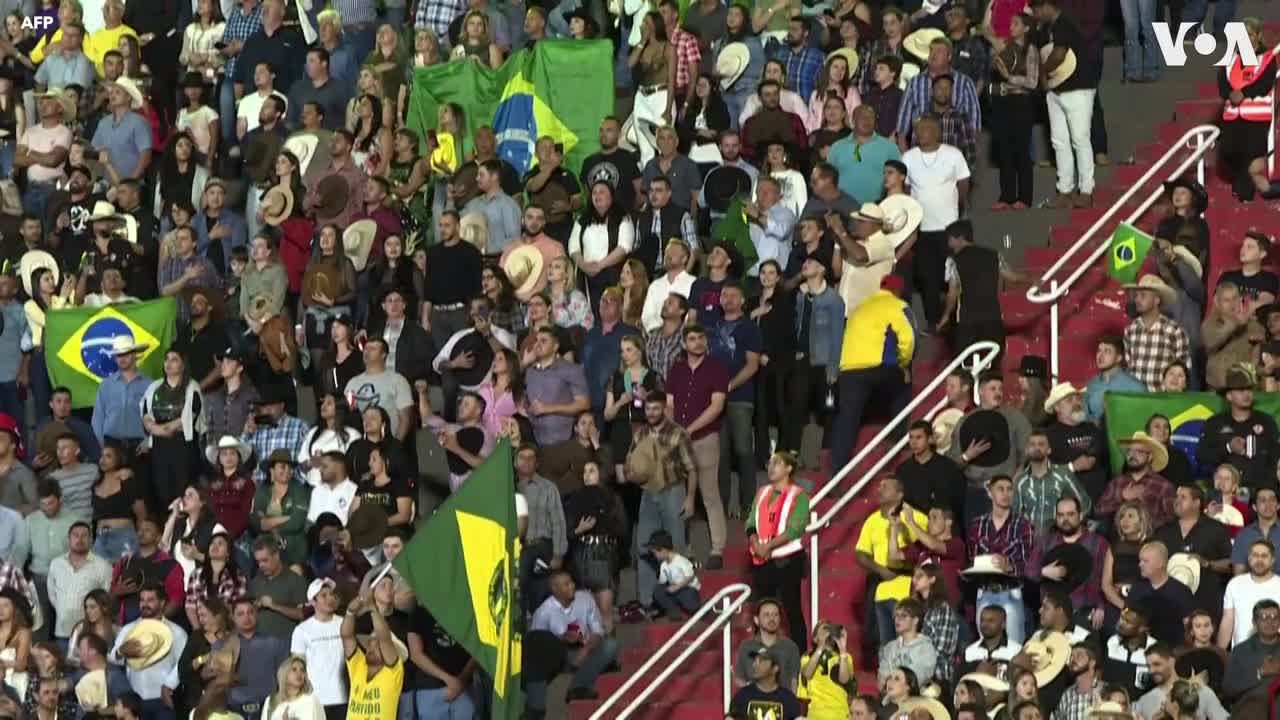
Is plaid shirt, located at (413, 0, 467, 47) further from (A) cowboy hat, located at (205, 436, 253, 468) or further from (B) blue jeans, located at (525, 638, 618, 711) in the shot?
(B) blue jeans, located at (525, 638, 618, 711)

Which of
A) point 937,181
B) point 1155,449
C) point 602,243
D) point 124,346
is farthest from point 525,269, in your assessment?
point 1155,449

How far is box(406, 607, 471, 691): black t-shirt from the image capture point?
27.6 metres

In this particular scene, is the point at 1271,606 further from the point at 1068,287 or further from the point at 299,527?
the point at 299,527

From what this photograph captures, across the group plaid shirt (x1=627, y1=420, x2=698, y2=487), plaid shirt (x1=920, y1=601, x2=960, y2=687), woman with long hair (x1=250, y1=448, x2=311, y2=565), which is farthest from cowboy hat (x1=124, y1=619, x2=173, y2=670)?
plaid shirt (x1=920, y1=601, x2=960, y2=687)

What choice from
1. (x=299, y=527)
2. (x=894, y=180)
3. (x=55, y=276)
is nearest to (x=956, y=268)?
(x=894, y=180)

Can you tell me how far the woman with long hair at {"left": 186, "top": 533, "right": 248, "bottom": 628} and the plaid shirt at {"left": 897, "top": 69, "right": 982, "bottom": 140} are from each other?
5893mm

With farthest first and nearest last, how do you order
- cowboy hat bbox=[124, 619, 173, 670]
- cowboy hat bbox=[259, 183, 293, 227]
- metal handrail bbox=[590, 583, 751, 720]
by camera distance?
cowboy hat bbox=[259, 183, 293, 227]
cowboy hat bbox=[124, 619, 173, 670]
metal handrail bbox=[590, 583, 751, 720]

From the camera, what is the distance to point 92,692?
28781mm

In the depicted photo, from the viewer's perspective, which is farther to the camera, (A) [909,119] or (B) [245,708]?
(A) [909,119]

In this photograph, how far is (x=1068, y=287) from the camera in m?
29.6

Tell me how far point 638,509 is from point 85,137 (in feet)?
25.0

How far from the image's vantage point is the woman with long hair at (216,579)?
28984mm

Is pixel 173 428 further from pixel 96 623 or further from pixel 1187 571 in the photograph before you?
pixel 1187 571

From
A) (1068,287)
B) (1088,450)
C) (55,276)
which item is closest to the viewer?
(1088,450)
